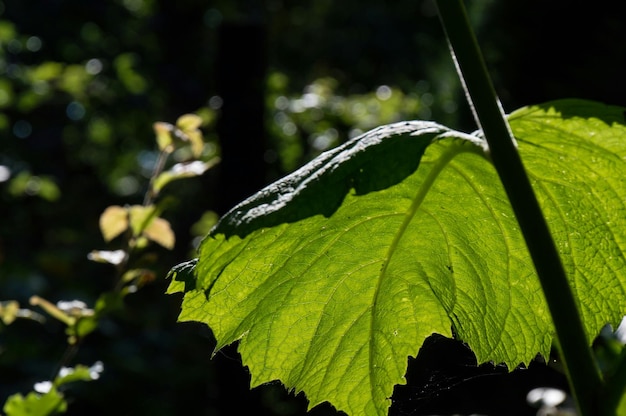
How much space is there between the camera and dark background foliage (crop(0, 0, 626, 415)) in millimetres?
3086

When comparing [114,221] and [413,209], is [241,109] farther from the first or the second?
[413,209]

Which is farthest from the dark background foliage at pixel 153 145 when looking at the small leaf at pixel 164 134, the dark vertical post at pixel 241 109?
the small leaf at pixel 164 134

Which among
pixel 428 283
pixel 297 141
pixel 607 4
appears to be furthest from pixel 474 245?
pixel 607 4

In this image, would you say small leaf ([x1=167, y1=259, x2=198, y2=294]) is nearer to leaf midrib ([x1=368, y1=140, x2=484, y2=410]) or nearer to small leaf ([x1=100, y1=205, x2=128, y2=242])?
leaf midrib ([x1=368, y1=140, x2=484, y2=410])

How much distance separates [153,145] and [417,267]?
7658 millimetres

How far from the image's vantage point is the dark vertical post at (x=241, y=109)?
3006mm

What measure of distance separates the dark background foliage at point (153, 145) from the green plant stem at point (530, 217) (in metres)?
0.43

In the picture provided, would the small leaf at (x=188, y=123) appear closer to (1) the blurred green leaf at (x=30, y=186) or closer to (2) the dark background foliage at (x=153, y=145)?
(2) the dark background foliage at (x=153, y=145)

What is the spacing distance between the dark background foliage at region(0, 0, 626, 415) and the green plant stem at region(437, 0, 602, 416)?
43 cm

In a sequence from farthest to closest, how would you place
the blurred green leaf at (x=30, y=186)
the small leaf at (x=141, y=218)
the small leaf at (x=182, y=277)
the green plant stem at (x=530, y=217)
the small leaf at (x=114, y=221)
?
the blurred green leaf at (x=30, y=186)
the small leaf at (x=114, y=221)
the small leaf at (x=141, y=218)
the small leaf at (x=182, y=277)
the green plant stem at (x=530, y=217)

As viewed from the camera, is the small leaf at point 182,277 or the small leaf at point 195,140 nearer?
the small leaf at point 182,277

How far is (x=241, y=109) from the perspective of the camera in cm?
319

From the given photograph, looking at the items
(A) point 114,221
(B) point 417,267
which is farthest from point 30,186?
(B) point 417,267

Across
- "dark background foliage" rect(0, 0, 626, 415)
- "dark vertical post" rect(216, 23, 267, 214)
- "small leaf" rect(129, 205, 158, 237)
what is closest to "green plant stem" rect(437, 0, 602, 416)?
"dark background foliage" rect(0, 0, 626, 415)
